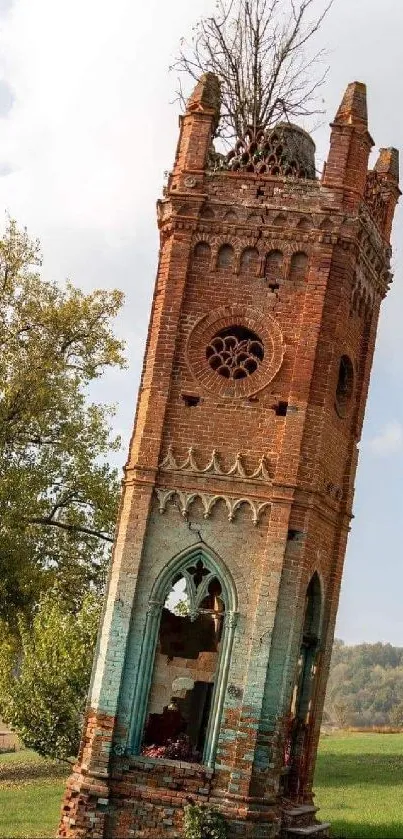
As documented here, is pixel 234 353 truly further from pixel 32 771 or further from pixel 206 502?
pixel 32 771

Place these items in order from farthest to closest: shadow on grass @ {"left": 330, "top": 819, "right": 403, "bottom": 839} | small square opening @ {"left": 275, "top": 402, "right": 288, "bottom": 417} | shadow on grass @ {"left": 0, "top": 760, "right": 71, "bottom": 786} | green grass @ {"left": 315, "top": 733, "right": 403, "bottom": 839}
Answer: shadow on grass @ {"left": 0, "top": 760, "right": 71, "bottom": 786} → green grass @ {"left": 315, "top": 733, "right": 403, "bottom": 839} → shadow on grass @ {"left": 330, "top": 819, "right": 403, "bottom": 839} → small square opening @ {"left": 275, "top": 402, "right": 288, "bottom": 417}

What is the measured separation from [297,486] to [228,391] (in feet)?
5.68

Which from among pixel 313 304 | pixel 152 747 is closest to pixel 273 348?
pixel 313 304

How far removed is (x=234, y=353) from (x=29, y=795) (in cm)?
1109

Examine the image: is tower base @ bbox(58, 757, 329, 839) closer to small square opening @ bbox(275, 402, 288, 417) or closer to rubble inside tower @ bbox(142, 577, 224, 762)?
rubble inside tower @ bbox(142, 577, 224, 762)

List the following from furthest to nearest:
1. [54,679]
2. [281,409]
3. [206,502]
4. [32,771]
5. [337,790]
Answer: [32,771]
[54,679]
[337,790]
[281,409]
[206,502]

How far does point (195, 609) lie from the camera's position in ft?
54.7

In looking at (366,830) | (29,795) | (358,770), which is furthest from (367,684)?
(366,830)

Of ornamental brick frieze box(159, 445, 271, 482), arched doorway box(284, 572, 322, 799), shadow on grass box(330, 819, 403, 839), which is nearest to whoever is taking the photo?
ornamental brick frieze box(159, 445, 271, 482)

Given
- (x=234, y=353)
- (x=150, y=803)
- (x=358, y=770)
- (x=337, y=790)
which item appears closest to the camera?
(x=150, y=803)

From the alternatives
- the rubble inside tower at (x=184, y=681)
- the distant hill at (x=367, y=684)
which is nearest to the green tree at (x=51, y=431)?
the rubble inside tower at (x=184, y=681)

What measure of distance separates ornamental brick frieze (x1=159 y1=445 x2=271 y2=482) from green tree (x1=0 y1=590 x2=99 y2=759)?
9643 mm

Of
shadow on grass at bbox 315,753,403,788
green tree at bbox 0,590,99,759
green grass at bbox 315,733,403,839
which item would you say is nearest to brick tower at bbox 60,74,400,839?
green grass at bbox 315,733,403,839

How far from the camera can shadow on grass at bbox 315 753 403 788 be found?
26.4 metres
